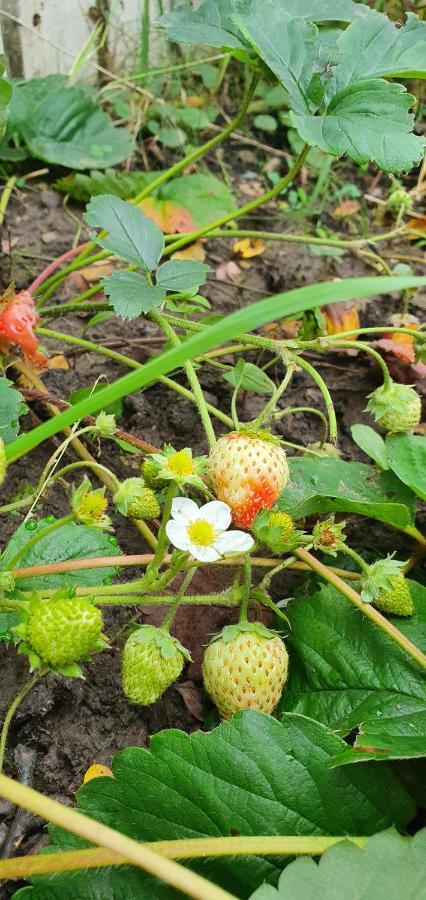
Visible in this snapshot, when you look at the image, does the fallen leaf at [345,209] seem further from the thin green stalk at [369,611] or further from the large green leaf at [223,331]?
the large green leaf at [223,331]

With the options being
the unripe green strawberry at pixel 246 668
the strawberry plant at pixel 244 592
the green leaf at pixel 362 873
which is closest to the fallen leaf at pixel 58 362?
the strawberry plant at pixel 244 592

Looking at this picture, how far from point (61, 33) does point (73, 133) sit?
0.31 m

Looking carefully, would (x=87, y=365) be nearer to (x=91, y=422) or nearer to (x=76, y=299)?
(x=76, y=299)

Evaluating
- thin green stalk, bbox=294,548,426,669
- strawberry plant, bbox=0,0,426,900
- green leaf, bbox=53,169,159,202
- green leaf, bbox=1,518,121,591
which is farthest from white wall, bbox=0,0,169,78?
thin green stalk, bbox=294,548,426,669

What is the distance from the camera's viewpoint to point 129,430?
5.09 feet

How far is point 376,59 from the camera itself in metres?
1.29

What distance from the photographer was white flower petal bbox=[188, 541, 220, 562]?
895mm

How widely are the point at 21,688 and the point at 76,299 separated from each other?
32.9 inches

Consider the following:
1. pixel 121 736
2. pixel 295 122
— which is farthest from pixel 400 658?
pixel 295 122

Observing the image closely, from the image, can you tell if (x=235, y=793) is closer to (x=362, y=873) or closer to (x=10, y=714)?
(x=362, y=873)

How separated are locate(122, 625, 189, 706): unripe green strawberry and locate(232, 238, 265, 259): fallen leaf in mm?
1291

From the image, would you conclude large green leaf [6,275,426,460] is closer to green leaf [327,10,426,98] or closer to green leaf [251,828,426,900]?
green leaf [251,828,426,900]

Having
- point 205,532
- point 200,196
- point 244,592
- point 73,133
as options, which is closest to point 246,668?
point 244,592

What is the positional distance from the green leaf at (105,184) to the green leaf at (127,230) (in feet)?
2.69
